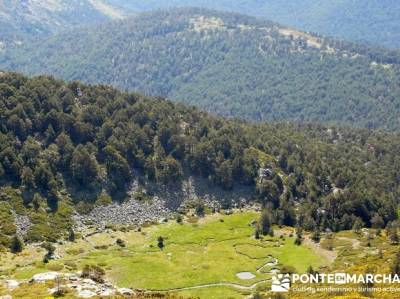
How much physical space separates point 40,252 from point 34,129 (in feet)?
175

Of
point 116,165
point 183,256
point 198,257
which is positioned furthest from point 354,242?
point 116,165

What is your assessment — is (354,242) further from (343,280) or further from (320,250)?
(343,280)

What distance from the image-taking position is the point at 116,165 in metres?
170

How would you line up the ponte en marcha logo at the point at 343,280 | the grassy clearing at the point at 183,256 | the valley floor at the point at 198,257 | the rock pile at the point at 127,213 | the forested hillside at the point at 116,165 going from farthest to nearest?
1. the forested hillside at the point at 116,165
2. the rock pile at the point at 127,213
3. the grassy clearing at the point at 183,256
4. the valley floor at the point at 198,257
5. the ponte en marcha logo at the point at 343,280

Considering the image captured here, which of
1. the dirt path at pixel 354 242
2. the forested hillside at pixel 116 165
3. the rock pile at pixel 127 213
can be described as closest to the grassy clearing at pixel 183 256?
the rock pile at pixel 127 213

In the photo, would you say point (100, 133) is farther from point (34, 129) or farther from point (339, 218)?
point (339, 218)

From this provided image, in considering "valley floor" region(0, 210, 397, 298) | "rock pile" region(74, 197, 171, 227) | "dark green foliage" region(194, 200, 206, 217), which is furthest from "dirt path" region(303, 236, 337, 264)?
"rock pile" region(74, 197, 171, 227)

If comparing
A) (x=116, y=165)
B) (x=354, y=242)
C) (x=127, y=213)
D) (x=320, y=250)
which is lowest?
(x=320, y=250)

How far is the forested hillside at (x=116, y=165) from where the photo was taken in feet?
495

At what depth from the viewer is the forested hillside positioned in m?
151

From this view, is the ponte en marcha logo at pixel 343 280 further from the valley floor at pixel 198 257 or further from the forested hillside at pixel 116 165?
the forested hillside at pixel 116 165

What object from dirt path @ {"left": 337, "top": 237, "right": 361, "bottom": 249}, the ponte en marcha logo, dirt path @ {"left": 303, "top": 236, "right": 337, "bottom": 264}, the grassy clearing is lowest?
the grassy clearing

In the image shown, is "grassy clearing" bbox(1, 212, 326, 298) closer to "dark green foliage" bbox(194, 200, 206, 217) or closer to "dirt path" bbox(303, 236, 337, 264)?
"dirt path" bbox(303, 236, 337, 264)

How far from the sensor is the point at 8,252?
408ft
